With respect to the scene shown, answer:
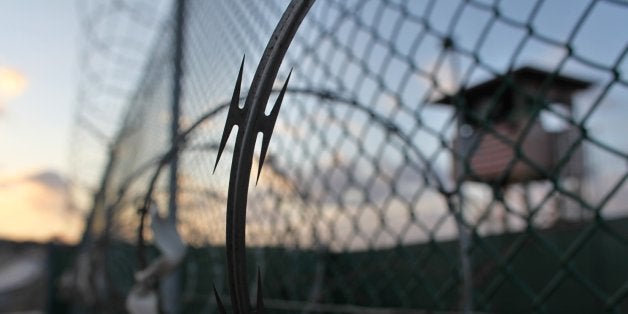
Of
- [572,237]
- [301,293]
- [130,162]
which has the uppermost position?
[130,162]

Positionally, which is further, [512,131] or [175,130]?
[512,131]

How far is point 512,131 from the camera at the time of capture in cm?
492

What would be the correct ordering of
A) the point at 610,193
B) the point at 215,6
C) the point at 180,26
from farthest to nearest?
the point at 180,26, the point at 215,6, the point at 610,193

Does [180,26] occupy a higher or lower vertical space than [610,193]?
higher

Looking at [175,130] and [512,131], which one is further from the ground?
[512,131]

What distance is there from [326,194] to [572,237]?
1.16m

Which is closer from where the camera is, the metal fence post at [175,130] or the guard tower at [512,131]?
the guard tower at [512,131]

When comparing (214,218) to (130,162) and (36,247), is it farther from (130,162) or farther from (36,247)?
(36,247)

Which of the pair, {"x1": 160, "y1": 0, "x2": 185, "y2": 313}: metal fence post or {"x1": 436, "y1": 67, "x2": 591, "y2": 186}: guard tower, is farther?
{"x1": 160, "y1": 0, "x2": 185, "y2": 313}: metal fence post

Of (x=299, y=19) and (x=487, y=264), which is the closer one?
(x=299, y=19)

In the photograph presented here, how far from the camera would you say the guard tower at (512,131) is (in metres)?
1.00

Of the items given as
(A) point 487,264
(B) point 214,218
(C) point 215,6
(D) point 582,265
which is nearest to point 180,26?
(C) point 215,6

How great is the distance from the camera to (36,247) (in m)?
4.38

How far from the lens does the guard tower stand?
1.00 metres
